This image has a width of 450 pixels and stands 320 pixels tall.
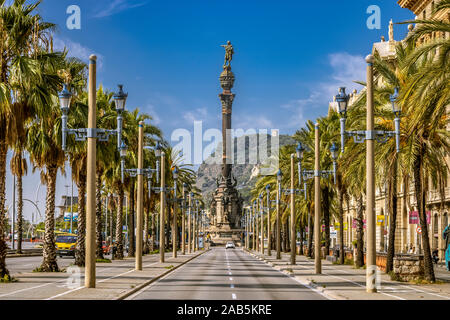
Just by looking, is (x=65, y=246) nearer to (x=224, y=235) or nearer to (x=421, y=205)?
(x=421, y=205)

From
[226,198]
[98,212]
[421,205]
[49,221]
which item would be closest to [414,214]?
[421,205]

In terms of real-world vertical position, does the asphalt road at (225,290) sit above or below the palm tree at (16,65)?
below

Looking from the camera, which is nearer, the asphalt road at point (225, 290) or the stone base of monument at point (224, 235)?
the asphalt road at point (225, 290)

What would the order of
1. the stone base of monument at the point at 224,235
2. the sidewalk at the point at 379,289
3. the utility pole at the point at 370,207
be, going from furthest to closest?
the stone base of monument at the point at 224,235
the utility pole at the point at 370,207
the sidewalk at the point at 379,289

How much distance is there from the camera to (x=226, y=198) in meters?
155

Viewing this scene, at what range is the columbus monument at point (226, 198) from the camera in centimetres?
15238

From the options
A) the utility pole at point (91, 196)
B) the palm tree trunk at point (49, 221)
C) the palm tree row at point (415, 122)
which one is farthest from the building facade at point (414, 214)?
the utility pole at point (91, 196)

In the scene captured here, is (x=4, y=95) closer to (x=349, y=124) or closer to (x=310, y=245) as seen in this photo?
(x=349, y=124)

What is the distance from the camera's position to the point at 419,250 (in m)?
58.0

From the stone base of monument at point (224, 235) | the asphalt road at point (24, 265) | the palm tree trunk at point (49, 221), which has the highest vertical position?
the palm tree trunk at point (49, 221)

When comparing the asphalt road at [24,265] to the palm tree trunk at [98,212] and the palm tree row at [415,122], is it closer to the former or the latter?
the palm tree trunk at [98,212]

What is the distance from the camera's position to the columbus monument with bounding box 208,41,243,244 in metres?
152
